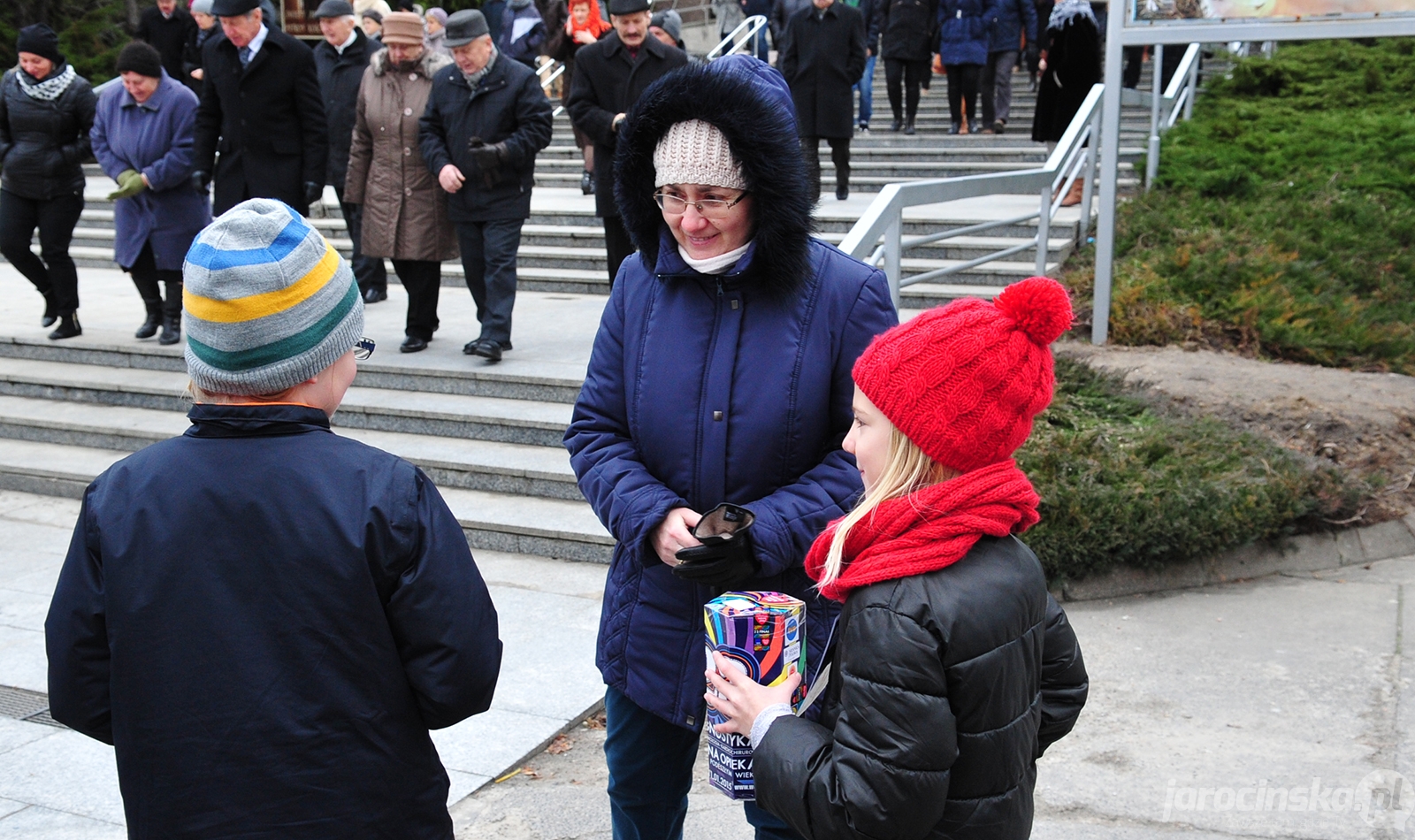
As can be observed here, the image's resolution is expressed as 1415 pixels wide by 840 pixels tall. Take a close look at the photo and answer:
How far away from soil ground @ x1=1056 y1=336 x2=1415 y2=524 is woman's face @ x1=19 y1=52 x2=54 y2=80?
21.4 ft

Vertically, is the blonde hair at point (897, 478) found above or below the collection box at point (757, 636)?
above

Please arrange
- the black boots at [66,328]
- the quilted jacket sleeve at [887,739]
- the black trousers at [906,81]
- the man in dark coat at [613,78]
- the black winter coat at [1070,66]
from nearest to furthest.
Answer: the quilted jacket sleeve at [887,739]
the man in dark coat at [613,78]
the black boots at [66,328]
the black winter coat at [1070,66]
the black trousers at [906,81]

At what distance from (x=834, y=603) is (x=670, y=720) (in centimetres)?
40

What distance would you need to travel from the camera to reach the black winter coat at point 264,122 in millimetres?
7547

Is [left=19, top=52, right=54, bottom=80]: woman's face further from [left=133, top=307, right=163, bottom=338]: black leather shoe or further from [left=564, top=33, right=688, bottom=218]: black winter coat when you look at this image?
[left=564, top=33, right=688, bottom=218]: black winter coat

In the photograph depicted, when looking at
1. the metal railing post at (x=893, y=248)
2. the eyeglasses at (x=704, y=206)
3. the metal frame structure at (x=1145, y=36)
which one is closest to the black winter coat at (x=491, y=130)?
the metal railing post at (x=893, y=248)

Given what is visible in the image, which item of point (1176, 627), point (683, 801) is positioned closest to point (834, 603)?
point (683, 801)

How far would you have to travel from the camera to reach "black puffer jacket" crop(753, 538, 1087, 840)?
1743 millimetres

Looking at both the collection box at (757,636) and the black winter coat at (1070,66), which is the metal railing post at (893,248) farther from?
the black winter coat at (1070,66)

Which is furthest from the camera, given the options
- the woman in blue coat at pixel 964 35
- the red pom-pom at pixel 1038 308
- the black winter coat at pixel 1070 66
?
the woman in blue coat at pixel 964 35

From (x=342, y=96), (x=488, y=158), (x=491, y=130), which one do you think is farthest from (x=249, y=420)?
(x=342, y=96)

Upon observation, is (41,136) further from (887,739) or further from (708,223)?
(887,739)

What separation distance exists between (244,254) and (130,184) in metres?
6.63

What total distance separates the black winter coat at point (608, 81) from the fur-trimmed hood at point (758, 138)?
203 inches
